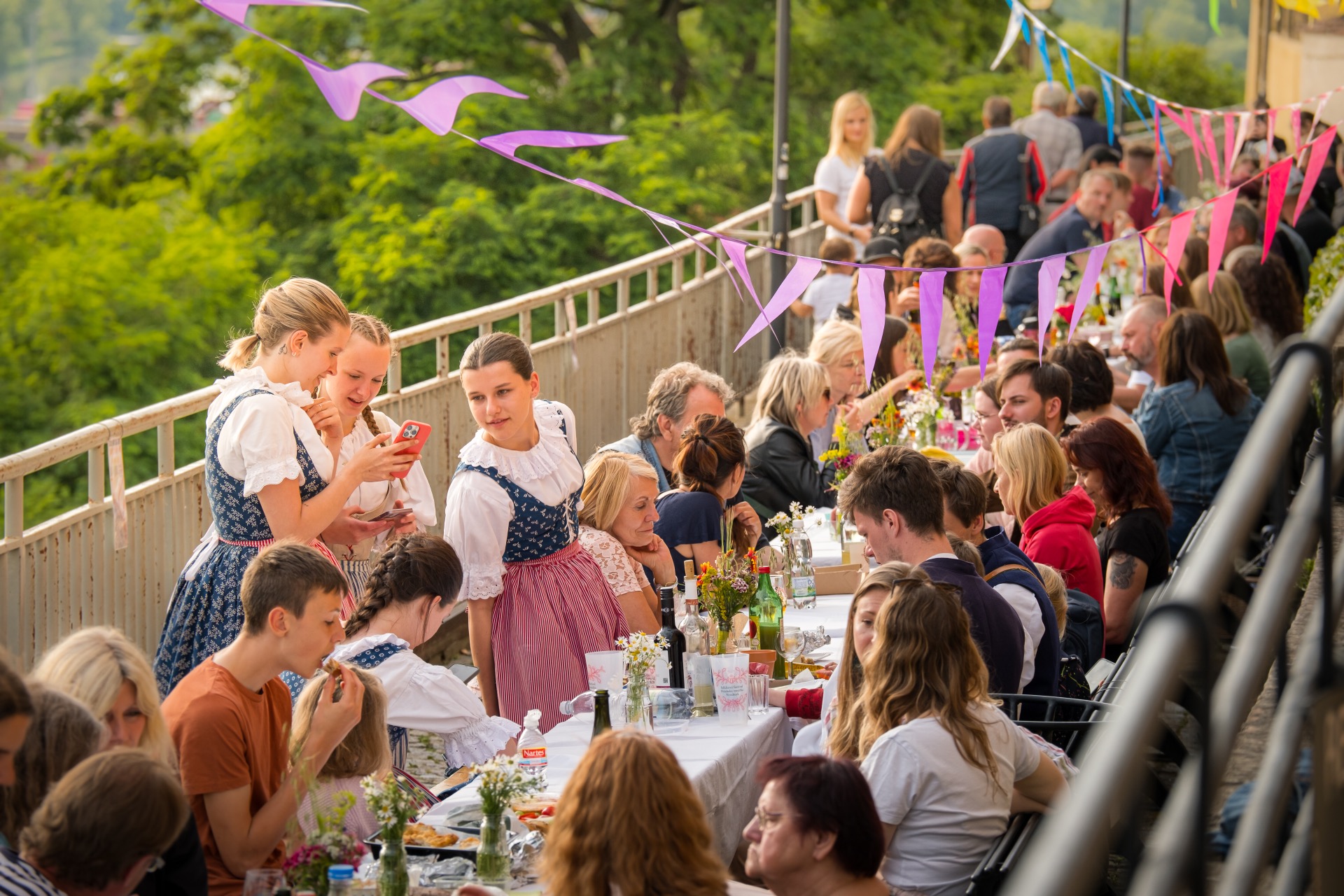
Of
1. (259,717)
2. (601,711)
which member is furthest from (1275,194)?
(259,717)

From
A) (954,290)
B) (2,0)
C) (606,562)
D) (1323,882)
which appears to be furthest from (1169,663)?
(2,0)

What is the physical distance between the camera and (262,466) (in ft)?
14.4

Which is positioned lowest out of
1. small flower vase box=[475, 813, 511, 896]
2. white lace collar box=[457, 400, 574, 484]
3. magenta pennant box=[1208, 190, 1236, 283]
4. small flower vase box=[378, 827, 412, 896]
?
small flower vase box=[475, 813, 511, 896]

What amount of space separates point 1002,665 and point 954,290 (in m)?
5.61

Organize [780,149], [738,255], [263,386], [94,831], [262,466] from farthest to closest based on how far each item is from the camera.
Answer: [780,149], [738,255], [263,386], [262,466], [94,831]

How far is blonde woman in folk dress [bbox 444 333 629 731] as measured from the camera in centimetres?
496

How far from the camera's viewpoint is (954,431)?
8.00 metres

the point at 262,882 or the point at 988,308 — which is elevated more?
the point at 988,308

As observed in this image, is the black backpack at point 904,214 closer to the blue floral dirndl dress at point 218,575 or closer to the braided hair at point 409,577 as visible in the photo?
the blue floral dirndl dress at point 218,575

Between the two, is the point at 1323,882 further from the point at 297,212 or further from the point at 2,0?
the point at 2,0

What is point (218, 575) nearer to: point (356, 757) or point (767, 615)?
point (356, 757)

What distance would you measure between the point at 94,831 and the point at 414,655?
1553 mm

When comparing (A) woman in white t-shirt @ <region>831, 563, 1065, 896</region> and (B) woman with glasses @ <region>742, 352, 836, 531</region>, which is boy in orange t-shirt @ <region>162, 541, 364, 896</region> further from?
(B) woman with glasses @ <region>742, 352, 836, 531</region>

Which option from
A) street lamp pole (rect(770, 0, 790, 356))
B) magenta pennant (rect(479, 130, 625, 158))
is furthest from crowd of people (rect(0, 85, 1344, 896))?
street lamp pole (rect(770, 0, 790, 356))
